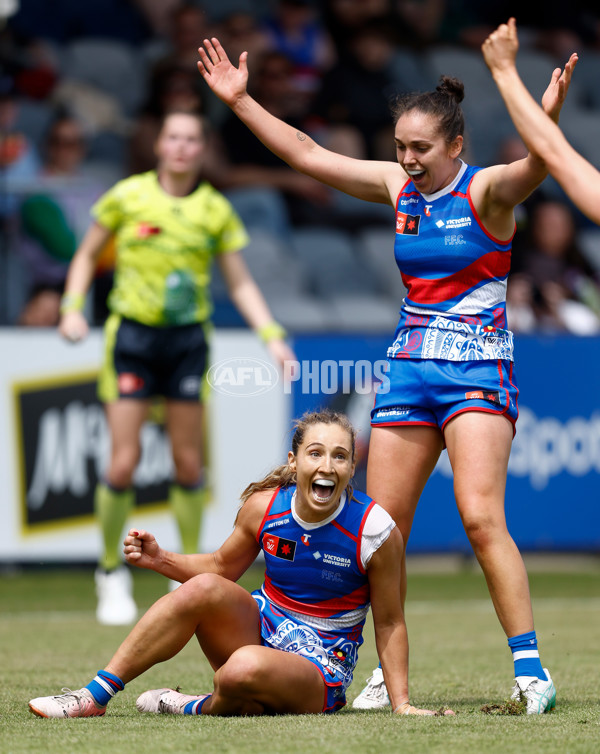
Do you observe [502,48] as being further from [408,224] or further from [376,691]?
[376,691]

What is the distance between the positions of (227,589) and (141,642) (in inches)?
11.4

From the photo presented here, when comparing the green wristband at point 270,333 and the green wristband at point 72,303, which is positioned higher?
the green wristband at point 72,303

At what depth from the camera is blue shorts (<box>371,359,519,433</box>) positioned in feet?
13.3

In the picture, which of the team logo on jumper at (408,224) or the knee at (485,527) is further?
the team logo on jumper at (408,224)

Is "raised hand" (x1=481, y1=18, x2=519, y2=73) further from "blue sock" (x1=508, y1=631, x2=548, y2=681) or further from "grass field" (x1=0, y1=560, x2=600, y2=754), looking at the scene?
"grass field" (x1=0, y1=560, x2=600, y2=754)

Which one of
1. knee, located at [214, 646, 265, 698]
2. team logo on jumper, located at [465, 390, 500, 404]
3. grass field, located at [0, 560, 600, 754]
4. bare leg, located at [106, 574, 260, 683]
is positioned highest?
team logo on jumper, located at [465, 390, 500, 404]

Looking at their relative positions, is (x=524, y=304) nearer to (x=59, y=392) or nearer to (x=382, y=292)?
(x=382, y=292)

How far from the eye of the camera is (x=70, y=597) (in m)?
8.02

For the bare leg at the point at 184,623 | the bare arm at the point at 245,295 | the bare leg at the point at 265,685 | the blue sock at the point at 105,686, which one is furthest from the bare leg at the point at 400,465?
the bare arm at the point at 245,295

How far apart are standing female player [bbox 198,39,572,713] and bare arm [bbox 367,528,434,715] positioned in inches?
10.9

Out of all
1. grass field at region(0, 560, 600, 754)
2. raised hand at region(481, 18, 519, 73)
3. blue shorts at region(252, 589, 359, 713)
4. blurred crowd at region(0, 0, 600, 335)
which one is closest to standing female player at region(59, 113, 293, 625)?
grass field at region(0, 560, 600, 754)

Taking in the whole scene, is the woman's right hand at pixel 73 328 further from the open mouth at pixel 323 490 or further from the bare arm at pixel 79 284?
the open mouth at pixel 323 490

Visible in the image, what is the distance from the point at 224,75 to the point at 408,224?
87 centimetres

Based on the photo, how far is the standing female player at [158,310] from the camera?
6.81 meters
